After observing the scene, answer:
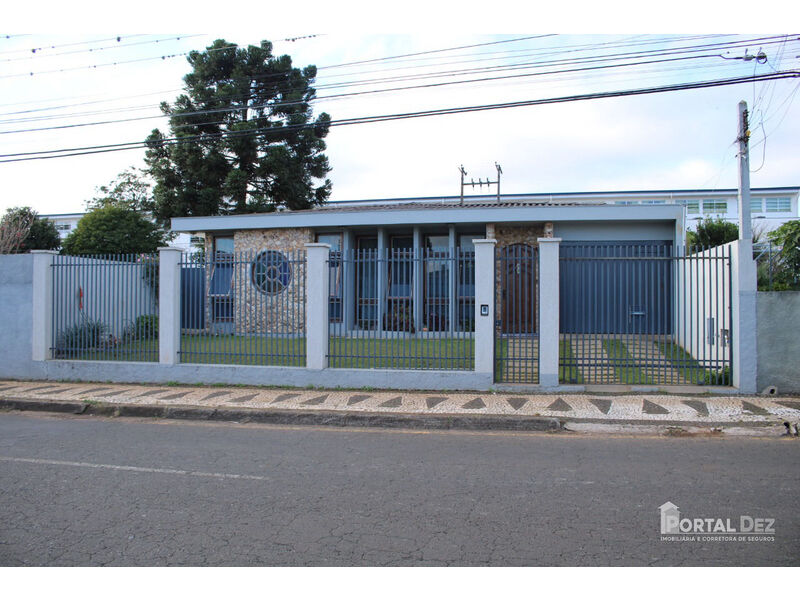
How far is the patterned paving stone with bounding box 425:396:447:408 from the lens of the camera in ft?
28.6

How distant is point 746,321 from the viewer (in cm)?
912

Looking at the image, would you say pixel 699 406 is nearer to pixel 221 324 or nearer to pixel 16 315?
pixel 221 324

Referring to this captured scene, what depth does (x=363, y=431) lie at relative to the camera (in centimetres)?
765

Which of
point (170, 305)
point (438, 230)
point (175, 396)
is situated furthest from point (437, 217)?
point (175, 396)

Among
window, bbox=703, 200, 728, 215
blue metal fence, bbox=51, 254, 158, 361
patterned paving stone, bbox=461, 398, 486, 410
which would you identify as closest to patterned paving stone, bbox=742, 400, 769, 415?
patterned paving stone, bbox=461, 398, 486, 410

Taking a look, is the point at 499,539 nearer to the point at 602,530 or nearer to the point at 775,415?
the point at 602,530

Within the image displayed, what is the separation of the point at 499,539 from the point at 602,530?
0.78 meters

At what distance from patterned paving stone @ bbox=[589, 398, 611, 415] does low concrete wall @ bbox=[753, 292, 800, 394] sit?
8.43 ft

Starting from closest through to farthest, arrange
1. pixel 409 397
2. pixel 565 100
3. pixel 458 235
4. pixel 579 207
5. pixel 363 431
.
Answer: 1. pixel 363 431
2. pixel 409 397
3. pixel 565 100
4. pixel 579 207
5. pixel 458 235

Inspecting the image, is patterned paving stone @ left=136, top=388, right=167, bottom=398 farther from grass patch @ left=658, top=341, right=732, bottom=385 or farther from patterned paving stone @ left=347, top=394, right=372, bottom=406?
grass patch @ left=658, top=341, right=732, bottom=385

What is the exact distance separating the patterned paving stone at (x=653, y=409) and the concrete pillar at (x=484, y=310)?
2379 millimetres

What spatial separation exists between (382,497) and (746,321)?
7.14 meters

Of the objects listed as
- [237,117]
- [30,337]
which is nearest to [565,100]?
[30,337]

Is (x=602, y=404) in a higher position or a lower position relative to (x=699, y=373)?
lower
